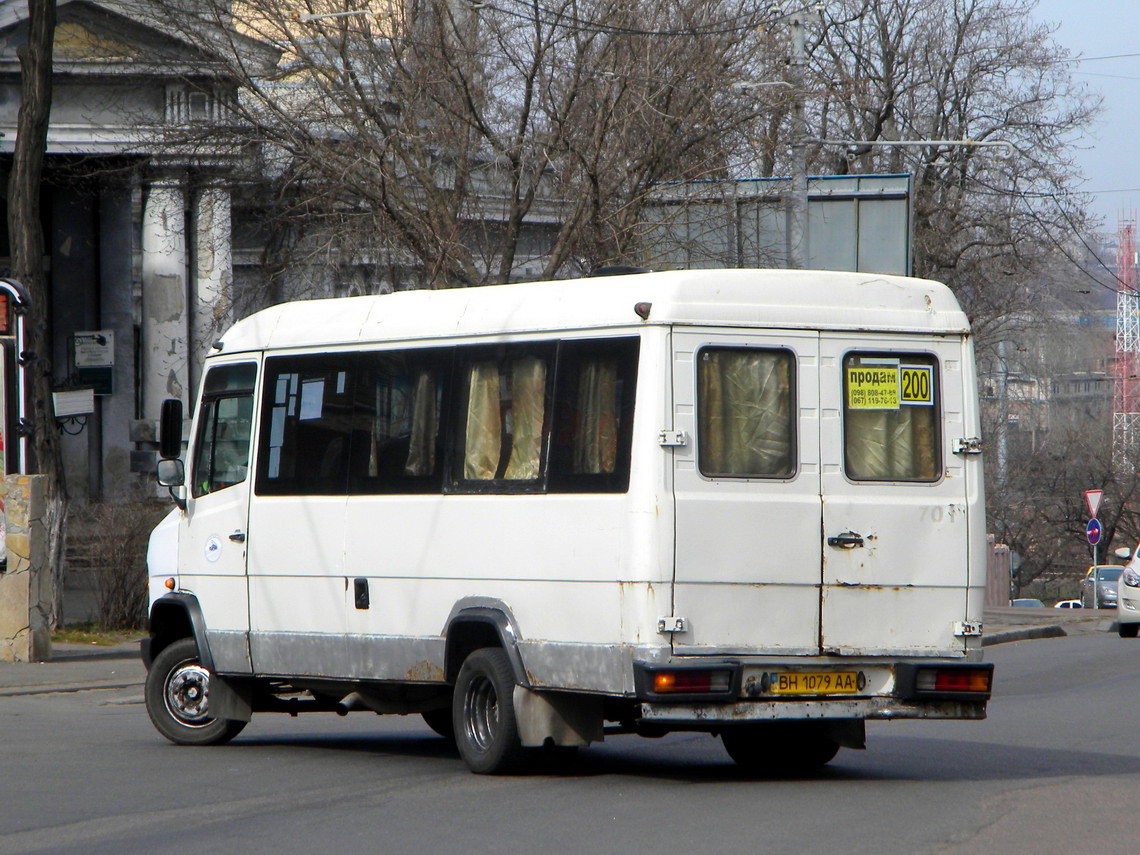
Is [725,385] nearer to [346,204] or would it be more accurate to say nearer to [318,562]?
[318,562]

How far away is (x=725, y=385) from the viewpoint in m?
8.65

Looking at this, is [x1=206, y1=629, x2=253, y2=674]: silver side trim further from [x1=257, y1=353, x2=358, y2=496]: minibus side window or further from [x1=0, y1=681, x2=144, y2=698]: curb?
[x1=0, y1=681, x2=144, y2=698]: curb

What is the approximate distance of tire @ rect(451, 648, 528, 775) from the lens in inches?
352

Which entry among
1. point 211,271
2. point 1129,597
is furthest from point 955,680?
point 211,271

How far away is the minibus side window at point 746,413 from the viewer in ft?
28.1

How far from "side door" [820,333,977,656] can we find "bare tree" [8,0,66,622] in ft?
38.5

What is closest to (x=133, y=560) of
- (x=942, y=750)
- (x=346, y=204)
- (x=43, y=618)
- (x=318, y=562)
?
(x=43, y=618)

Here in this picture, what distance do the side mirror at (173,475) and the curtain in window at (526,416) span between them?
2.82m

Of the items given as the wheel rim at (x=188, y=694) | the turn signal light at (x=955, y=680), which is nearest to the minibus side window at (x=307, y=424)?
the wheel rim at (x=188, y=694)

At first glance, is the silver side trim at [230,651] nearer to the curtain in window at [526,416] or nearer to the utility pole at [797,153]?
the curtain in window at [526,416]

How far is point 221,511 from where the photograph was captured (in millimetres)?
10742

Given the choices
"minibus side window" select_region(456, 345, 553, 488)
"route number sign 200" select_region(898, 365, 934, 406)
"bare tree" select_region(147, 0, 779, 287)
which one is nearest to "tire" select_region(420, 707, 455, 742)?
"minibus side window" select_region(456, 345, 553, 488)

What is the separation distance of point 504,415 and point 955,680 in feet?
8.91

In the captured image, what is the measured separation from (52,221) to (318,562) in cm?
2386
